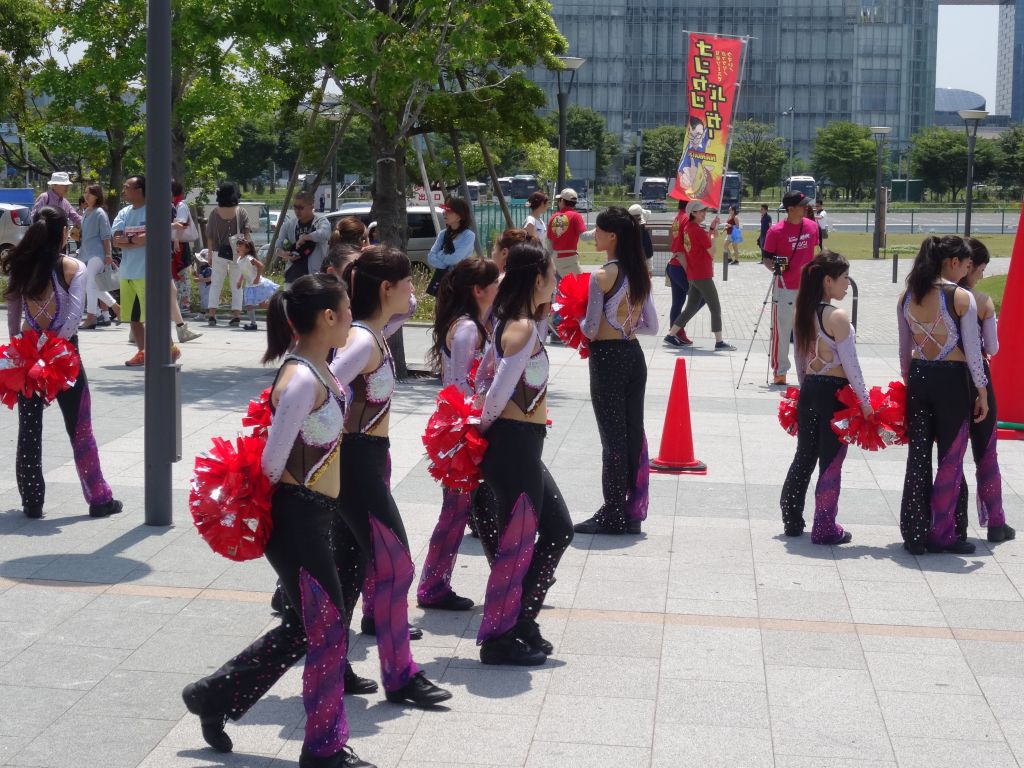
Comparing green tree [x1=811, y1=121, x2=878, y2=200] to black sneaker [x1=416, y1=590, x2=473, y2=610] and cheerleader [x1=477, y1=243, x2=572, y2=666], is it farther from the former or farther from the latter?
cheerleader [x1=477, y1=243, x2=572, y2=666]

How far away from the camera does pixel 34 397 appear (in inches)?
283

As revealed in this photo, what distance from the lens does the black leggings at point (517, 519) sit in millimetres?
5086

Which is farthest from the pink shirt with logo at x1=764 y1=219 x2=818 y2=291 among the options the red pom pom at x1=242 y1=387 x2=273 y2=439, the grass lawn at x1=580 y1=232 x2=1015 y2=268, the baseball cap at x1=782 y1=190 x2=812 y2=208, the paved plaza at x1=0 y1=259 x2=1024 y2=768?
the grass lawn at x1=580 y1=232 x2=1015 y2=268

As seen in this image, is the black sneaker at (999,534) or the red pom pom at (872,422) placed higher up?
the red pom pom at (872,422)

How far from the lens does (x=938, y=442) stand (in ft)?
23.0

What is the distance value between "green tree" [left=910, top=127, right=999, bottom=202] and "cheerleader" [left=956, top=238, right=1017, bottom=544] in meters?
77.6

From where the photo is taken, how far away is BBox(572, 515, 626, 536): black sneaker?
7340mm

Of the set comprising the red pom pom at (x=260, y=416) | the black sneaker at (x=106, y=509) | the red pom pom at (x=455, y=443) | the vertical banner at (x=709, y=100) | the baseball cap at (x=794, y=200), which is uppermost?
the vertical banner at (x=709, y=100)

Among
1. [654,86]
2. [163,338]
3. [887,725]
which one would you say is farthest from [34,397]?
[654,86]

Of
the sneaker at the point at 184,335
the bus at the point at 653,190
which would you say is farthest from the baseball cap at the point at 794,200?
the bus at the point at 653,190

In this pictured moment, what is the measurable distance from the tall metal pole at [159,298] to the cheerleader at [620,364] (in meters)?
2.25

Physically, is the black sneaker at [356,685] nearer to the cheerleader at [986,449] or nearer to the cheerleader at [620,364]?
the cheerleader at [620,364]

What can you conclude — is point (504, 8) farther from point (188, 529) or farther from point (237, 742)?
point (237, 742)

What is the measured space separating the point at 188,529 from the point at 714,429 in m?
4.77
